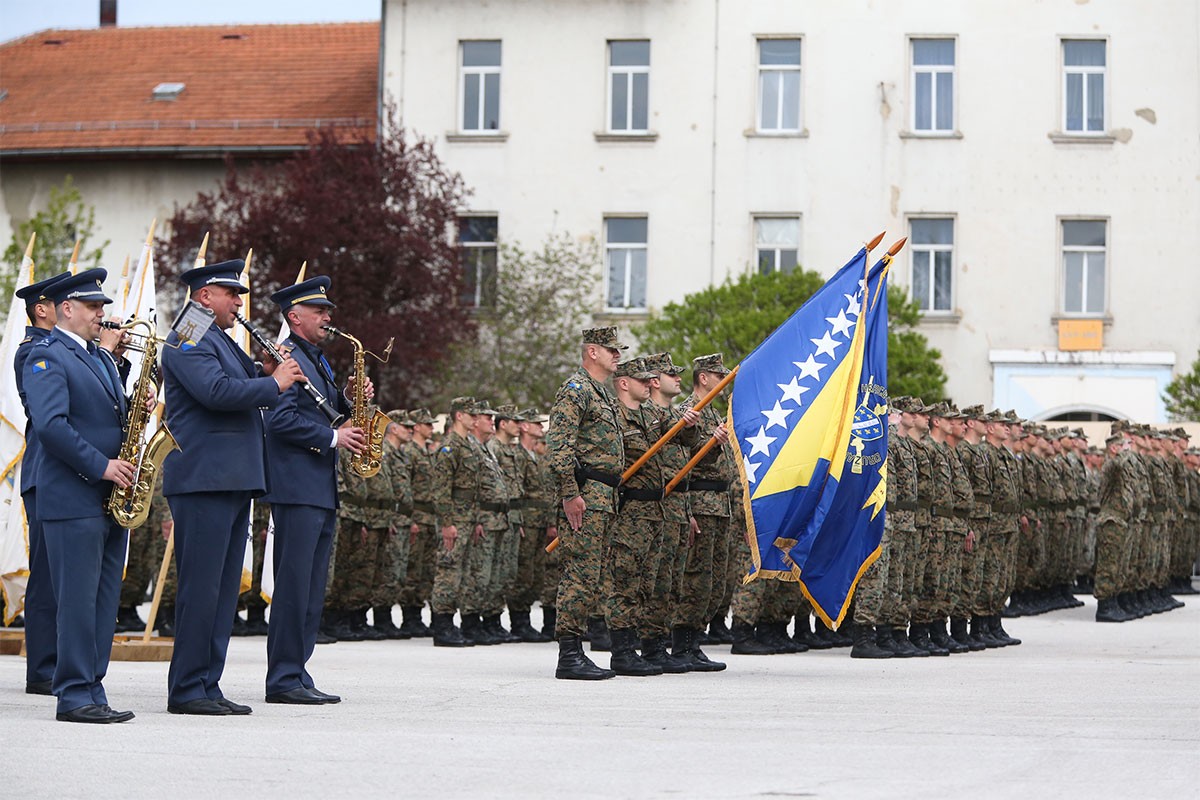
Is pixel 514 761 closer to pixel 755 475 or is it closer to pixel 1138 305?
pixel 755 475

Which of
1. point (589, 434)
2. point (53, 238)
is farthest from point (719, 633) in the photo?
point (53, 238)

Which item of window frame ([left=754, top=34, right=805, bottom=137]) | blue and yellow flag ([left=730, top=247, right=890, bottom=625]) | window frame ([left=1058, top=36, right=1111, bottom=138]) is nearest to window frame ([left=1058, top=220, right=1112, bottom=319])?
window frame ([left=1058, top=36, right=1111, bottom=138])

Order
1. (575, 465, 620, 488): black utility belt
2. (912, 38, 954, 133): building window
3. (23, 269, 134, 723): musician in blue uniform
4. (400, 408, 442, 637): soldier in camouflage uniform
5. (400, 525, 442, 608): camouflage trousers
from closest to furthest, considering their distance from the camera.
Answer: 1. (23, 269, 134, 723): musician in blue uniform
2. (575, 465, 620, 488): black utility belt
3. (400, 408, 442, 637): soldier in camouflage uniform
4. (400, 525, 442, 608): camouflage trousers
5. (912, 38, 954, 133): building window

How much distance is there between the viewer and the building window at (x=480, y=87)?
121 feet

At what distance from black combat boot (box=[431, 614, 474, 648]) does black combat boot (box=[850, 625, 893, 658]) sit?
3268 millimetres

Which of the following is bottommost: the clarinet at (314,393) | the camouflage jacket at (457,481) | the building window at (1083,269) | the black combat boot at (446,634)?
the black combat boot at (446,634)

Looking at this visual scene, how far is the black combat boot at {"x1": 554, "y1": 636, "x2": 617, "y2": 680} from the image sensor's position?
40.1 feet

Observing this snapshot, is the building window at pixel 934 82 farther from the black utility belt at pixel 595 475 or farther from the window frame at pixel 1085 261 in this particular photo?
the black utility belt at pixel 595 475

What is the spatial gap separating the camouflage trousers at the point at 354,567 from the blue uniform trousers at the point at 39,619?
6.14 metres

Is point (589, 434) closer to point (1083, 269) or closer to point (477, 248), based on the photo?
point (477, 248)

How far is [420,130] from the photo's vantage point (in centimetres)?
3703

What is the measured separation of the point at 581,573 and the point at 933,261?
2520 centimetres

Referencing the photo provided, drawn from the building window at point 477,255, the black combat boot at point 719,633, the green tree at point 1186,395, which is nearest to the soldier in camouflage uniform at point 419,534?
the black combat boot at point 719,633

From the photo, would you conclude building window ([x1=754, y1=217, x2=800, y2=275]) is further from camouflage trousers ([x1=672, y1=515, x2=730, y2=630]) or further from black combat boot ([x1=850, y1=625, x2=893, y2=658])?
camouflage trousers ([x1=672, y1=515, x2=730, y2=630])
